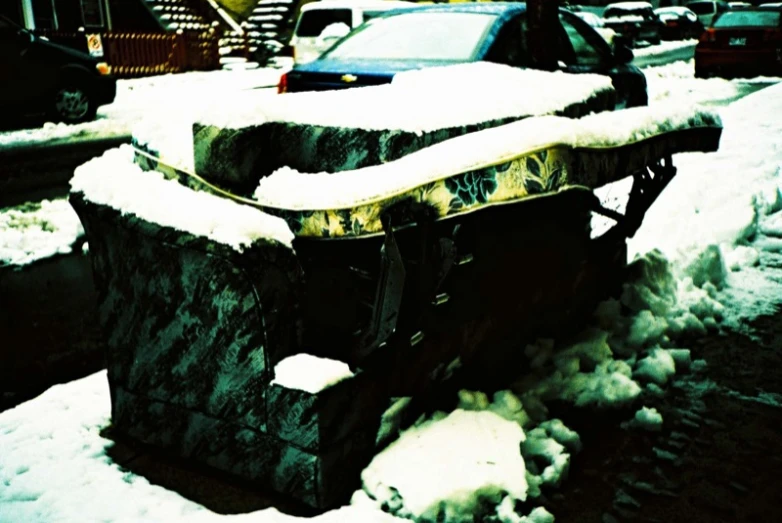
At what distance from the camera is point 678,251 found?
517cm

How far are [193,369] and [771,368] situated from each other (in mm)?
2935

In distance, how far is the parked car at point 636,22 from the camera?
31266mm

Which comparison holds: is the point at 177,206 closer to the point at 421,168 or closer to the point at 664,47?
the point at 421,168

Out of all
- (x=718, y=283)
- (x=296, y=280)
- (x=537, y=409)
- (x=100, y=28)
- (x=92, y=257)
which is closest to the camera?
(x=296, y=280)

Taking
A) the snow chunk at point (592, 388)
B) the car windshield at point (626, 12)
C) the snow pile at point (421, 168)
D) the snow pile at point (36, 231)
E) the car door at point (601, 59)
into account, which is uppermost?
the snow pile at point (421, 168)

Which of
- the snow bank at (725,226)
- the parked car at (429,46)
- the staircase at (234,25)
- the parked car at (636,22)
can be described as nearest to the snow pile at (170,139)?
the snow bank at (725,226)

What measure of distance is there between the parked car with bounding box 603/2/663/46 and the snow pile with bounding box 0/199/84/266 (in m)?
28.2

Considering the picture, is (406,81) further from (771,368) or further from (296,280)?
(771,368)

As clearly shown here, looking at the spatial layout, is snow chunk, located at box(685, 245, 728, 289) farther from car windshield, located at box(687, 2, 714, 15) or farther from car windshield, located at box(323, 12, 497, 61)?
car windshield, located at box(687, 2, 714, 15)

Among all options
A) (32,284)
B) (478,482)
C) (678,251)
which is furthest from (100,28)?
(478,482)

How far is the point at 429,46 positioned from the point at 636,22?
27378 millimetres

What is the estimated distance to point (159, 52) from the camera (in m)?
23.0

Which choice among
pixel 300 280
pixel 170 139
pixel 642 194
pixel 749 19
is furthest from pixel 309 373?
pixel 749 19

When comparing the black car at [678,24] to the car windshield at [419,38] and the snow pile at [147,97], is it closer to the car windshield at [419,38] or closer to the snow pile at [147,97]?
the snow pile at [147,97]
